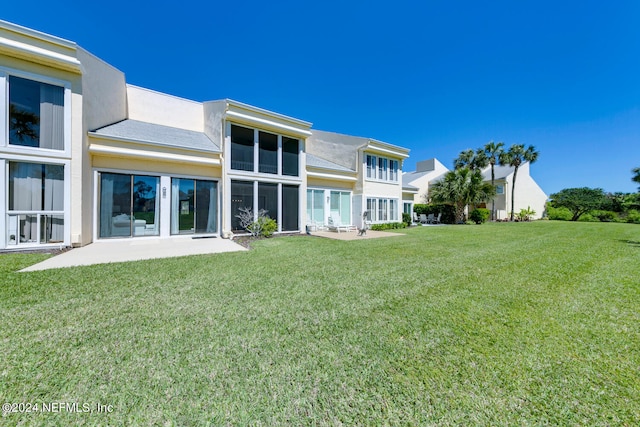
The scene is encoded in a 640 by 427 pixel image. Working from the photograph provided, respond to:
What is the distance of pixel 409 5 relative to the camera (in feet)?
43.3

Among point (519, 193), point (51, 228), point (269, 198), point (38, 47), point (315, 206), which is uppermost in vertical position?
point (38, 47)

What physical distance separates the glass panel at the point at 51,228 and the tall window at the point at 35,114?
2479 mm

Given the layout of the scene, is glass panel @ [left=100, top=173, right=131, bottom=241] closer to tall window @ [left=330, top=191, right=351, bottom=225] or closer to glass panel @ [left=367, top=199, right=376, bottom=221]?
tall window @ [left=330, top=191, right=351, bottom=225]

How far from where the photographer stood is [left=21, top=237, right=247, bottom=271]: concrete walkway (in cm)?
682

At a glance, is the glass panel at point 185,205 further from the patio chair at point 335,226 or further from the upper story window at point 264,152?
the patio chair at point 335,226

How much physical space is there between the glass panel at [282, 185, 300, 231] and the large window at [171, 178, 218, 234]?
12.0ft

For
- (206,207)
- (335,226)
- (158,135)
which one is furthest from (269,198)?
(158,135)

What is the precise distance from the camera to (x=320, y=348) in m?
2.96

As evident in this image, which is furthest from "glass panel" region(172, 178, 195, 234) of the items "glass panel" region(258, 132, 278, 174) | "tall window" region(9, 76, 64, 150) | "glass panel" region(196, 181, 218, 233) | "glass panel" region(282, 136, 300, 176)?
"glass panel" region(282, 136, 300, 176)

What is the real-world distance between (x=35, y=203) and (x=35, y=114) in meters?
3.09

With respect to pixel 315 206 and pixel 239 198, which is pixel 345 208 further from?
pixel 239 198

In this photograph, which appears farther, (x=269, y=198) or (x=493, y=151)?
(x=493, y=151)

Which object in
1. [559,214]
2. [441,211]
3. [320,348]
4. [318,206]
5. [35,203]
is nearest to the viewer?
[320,348]

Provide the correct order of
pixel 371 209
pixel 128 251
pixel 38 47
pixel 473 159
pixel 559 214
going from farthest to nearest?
pixel 559 214, pixel 473 159, pixel 371 209, pixel 128 251, pixel 38 47
